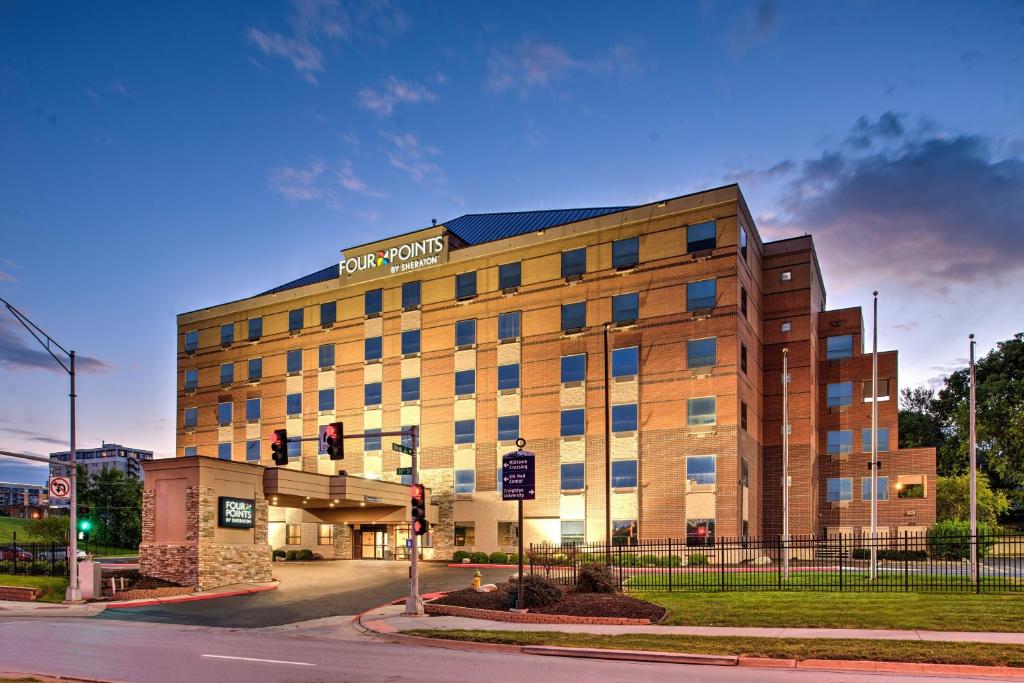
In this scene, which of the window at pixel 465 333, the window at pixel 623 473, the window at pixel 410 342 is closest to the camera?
the window at pixel 623 473

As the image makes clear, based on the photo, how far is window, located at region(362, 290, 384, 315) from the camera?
58.6m

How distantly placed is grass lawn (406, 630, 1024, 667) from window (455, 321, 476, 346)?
34.6 metres

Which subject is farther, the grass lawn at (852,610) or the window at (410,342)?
the window at (410,342)

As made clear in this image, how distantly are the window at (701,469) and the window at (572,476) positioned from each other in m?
6.72

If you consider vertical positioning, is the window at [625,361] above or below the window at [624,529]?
above

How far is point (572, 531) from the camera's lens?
158 feet

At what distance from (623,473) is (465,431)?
11698 mm

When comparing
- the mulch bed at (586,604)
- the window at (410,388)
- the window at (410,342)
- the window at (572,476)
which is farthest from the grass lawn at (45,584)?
the window at (410,342)

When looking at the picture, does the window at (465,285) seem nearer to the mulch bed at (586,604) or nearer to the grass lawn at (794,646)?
the mulch bed at (586,604)

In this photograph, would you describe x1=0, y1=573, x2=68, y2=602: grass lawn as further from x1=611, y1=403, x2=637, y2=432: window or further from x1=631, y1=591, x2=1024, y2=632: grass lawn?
x1=611, y1=403, x2=637, y2=432: window

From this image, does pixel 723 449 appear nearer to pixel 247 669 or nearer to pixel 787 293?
pixel 787 293

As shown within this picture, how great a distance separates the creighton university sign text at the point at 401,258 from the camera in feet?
185

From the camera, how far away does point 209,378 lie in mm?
68250

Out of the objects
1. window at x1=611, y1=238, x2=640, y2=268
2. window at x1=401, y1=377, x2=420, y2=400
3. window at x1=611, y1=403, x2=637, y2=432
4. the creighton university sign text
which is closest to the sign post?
window at x1=611, y1=403, x2=637, y2=432
